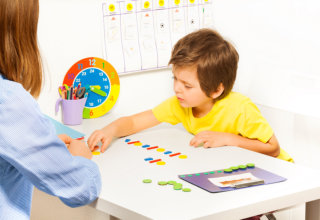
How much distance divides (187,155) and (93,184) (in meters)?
0.40

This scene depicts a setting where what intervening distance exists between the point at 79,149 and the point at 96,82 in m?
0.56

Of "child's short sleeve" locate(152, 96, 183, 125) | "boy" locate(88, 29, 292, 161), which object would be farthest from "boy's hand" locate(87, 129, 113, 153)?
"child's short sleeve" locate(152, 96, 183, 125)

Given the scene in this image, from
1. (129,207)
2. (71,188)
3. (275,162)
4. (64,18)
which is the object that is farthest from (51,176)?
Result: (64,18)

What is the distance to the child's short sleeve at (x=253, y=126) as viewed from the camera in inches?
62.2

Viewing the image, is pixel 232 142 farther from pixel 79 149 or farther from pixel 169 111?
pixel 79 149

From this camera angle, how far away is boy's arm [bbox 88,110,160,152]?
1518 mm

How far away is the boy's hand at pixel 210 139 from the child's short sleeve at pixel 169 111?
249 millimetres

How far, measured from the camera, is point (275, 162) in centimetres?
135

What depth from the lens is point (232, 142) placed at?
1525mm

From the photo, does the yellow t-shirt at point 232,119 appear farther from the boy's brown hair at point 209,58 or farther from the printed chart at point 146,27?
the printed chart at point 146,27

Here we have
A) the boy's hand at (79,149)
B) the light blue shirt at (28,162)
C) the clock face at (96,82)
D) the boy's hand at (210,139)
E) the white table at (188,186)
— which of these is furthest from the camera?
the clock face at (96,82)

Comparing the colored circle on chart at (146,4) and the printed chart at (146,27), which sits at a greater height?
the colored circle on chart at (146,4)

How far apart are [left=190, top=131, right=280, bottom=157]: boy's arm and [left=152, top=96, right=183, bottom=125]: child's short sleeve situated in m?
0.25

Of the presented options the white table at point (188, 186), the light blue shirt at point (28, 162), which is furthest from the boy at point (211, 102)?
the light blue shirt at point (28, 162)
